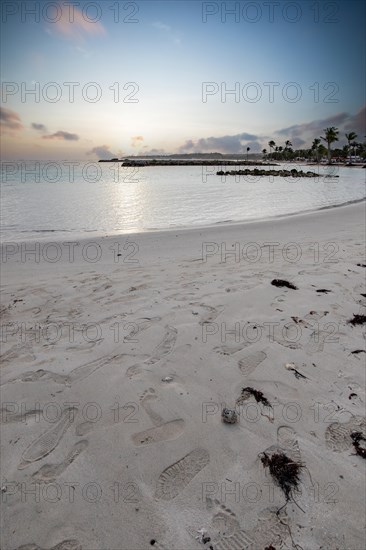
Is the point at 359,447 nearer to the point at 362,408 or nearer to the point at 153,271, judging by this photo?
the point at 362,408

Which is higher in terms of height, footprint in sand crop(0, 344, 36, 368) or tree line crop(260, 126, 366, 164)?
tree line crop(260, 126, 366, 164)

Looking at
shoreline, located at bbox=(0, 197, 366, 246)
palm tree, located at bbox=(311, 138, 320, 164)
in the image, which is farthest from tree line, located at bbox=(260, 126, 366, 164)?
shoreline, located at bbox=(0, 197, 366, 246)

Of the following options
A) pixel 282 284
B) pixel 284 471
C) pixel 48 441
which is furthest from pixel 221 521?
pixel 282 284

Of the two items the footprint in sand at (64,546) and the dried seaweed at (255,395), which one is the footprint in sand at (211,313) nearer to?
the dried seaweed at (255,395)

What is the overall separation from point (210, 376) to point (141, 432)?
1.00 meters

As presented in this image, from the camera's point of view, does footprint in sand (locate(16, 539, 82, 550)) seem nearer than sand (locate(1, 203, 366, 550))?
Yes

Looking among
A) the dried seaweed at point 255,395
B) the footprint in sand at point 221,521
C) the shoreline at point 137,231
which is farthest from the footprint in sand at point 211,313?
the shoreline at point 137,231

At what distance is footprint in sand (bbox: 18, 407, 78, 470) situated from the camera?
261 centimetres

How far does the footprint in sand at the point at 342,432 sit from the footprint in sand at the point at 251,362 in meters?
0.97

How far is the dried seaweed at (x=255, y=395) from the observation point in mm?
3166

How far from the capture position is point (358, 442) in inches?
107

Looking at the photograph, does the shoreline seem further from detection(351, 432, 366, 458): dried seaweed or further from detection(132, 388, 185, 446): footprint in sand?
detection(351, 432, 366, 458): dried seaweed

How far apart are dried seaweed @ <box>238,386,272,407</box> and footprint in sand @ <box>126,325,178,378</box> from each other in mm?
1070

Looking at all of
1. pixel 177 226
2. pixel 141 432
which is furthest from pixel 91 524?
pixel 177 226
